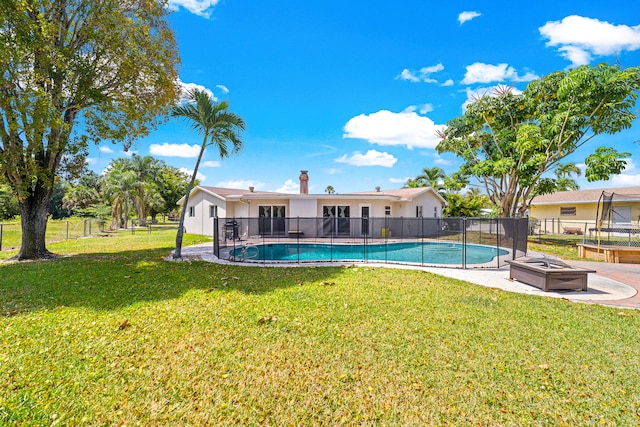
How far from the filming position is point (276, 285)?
6.76 metres

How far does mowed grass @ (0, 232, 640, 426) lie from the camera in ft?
8.26

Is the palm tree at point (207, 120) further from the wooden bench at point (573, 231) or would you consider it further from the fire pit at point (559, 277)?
the wooden bench at point (573, 231)

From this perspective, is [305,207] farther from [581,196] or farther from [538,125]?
[581,196]

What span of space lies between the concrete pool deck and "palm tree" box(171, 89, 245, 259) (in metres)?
3.85

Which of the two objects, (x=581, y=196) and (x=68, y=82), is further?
(x=581, y=196)

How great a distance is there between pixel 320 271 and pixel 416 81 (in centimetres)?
1446

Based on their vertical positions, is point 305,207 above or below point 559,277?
above

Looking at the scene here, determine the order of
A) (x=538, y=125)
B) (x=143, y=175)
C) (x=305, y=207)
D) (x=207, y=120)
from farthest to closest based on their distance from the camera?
(x=143, y=175) → (x=305, y=207) → (x=538, y=125) → (x=207, y=120)

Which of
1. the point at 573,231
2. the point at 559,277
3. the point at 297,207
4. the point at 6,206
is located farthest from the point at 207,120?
the point at 6,206

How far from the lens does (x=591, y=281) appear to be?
24.2ft

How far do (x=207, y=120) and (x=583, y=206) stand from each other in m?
30.4

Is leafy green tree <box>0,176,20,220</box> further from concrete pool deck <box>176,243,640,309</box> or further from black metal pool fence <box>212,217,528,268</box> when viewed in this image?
concrete pool deck <box>176,243,640,309</box>

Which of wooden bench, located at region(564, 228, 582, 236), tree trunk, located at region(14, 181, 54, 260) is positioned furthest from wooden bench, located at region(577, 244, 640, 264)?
tree trunk, located at region(14, 181, 54, 260)

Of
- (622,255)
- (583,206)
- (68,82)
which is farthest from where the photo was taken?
(583,206)
